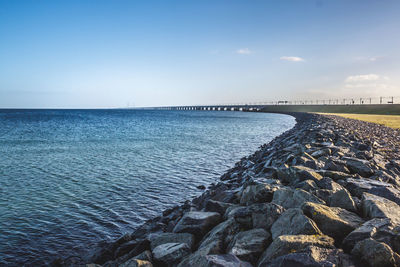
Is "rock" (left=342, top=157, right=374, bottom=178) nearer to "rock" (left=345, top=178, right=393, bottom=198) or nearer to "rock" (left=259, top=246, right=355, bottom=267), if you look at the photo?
"rock" (left=345, top=178, right=393, bottom=198)

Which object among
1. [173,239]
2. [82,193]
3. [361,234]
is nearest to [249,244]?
[361,234]

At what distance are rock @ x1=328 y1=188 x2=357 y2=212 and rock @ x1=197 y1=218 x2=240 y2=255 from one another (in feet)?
6.53

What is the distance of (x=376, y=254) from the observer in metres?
3.28

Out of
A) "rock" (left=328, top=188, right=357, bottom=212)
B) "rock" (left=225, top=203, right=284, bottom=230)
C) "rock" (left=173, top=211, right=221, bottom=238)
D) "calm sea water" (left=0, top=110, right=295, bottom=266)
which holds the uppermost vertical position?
"rock" (left=328, top=188, right=357, bottom=212)

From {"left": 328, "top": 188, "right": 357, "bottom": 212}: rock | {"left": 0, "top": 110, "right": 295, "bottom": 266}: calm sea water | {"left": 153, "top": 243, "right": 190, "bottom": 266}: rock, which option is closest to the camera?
{"left": 153, "top": 243, "right": 190, "bottom": 266}: rock

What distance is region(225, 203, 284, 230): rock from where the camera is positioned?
4863 millimetres

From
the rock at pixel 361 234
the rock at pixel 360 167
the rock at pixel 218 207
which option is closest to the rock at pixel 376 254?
the rock at pixel 361 234

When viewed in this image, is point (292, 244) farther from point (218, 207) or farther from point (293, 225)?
point (218, 207)

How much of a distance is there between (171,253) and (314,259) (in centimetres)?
247

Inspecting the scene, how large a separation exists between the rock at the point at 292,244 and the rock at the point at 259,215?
38.8 inches

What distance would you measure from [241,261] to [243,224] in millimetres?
1224

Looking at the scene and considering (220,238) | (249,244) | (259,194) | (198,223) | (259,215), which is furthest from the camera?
(259,194)

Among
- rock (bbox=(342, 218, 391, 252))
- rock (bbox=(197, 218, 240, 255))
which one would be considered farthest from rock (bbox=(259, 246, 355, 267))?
rock (bbox=(197, 218, 240, 255))

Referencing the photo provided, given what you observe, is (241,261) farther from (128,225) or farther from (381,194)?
(128,225)
